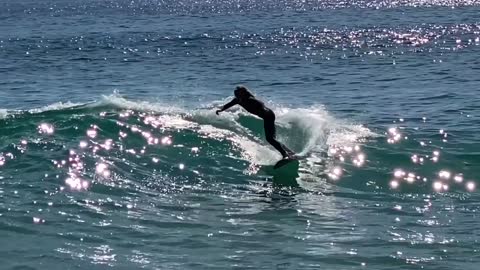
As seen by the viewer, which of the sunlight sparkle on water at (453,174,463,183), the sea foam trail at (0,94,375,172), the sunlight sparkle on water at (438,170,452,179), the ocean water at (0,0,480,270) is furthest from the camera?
the sea foam trail at (0,94,375,172)

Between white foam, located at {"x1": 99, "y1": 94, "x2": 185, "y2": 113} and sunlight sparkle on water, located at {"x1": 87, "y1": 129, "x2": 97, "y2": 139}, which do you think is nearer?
sunlight sparkle on water, located at {"x1": 87, "y1": 129, "x2": 97, "y2": 139}

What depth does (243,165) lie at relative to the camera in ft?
70.0

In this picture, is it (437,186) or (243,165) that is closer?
(437,186)

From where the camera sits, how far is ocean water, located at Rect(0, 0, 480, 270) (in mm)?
14789

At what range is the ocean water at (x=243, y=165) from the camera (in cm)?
1479

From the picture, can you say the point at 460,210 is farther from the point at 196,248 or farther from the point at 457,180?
the point at 196,248

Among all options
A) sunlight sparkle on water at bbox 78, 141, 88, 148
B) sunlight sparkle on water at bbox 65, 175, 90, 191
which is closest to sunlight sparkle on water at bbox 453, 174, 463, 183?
sunlight sparkle on water at bbox 65, 175, 90, 191

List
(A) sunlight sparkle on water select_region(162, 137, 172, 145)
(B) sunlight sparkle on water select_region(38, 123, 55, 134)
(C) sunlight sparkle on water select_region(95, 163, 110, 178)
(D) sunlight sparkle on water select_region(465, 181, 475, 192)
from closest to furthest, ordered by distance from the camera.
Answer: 1. (D) sunlight sparkle on water select_region(465, 181, 475, 192)
2. (C) sunlight sparkle on water select_region(95, 163, 110, 178)
3. (A) sunlight sparkle on water select_region(162, 137, 172, 145)
4. (B) sunlight sparkle on water select_region(38, 123, 55, 134)

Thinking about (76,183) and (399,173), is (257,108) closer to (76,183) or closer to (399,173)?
(399,173)

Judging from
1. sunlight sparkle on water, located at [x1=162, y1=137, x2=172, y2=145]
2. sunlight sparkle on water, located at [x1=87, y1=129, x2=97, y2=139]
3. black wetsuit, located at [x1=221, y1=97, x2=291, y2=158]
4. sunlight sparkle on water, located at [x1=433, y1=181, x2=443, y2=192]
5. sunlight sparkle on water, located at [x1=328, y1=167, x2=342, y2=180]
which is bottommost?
sunlight sparkle on water, located at [x1=433, y1=181, x2=443, y2=192]

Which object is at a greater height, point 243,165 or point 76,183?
point 243,165

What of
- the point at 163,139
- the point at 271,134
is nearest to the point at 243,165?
the point at 271,134

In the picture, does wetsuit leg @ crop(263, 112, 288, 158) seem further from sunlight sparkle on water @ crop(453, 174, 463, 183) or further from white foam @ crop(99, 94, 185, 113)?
white foam @ crop(99, 94, 185, 113)

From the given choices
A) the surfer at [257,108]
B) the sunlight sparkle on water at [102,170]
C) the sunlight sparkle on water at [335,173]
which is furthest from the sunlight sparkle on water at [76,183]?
the sunlight sparkle on water at [335,173]
